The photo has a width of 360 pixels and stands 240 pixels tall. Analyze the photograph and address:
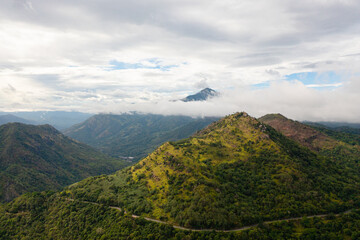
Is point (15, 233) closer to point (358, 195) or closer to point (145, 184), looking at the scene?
point (145, 184)

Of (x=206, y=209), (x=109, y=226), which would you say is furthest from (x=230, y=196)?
(x=109, y=226)

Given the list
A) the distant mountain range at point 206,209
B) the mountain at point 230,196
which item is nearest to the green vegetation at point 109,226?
the distant mountain range at point 206,209

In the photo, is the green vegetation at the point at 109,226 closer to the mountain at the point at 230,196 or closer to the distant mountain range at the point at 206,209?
the distant mountain range at the point at 206,209

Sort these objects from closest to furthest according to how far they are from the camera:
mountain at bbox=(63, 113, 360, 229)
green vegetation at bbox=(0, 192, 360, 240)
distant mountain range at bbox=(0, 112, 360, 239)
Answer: green vegetation at bbox=(0, 192, 360, 240) → distant mountain range at bbox=(0, 112, 360, 239) → mountain at bbox=(63, 113, 360, 229)

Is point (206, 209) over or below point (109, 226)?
over

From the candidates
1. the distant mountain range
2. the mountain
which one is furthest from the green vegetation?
the mountain

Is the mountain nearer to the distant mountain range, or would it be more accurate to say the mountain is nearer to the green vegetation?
the distant mountain range

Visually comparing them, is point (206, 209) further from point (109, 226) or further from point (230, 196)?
point (109, 226)

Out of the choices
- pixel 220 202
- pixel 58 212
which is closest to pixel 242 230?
pixel 220 202

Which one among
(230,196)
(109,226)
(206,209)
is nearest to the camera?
(206,209)

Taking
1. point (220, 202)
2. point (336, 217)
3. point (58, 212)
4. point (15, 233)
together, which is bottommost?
point (15, 233)

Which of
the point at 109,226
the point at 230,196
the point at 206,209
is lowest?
the point at 109,226
